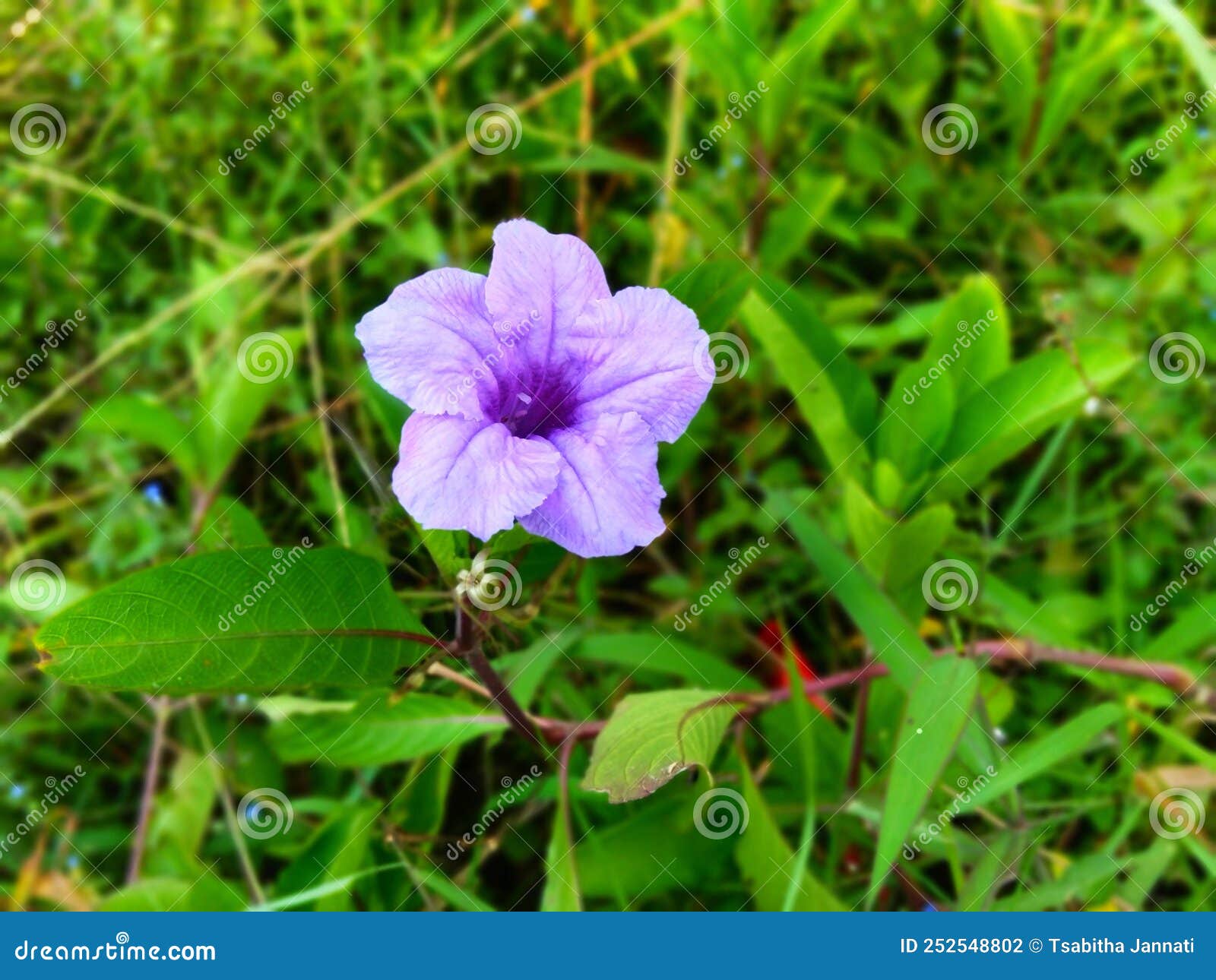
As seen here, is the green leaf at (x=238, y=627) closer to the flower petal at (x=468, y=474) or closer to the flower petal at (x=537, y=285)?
the flower petal at (x=468, y=474)

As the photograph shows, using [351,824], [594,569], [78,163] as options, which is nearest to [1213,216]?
[594,569]

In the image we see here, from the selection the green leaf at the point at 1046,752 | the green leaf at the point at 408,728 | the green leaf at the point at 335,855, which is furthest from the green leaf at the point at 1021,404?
the green leaf at the point at 335,855

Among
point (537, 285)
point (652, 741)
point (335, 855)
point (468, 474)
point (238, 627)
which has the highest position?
point (537, 285)

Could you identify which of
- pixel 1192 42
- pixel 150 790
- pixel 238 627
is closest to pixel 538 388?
pixel 238 627

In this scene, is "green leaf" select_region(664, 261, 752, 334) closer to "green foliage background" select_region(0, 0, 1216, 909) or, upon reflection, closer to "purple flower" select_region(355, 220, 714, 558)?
"green foliage background" select_region(0, 0, 1216, 909)

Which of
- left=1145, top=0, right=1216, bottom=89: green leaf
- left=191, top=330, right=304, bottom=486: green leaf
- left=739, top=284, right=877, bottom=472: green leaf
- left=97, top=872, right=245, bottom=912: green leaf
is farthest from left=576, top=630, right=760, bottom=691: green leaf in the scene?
left=1145, top=0, right=1216, bottom=89: green leaf

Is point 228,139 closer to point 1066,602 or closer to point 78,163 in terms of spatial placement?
point 78,163

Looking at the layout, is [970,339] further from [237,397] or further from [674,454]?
[237,397]
